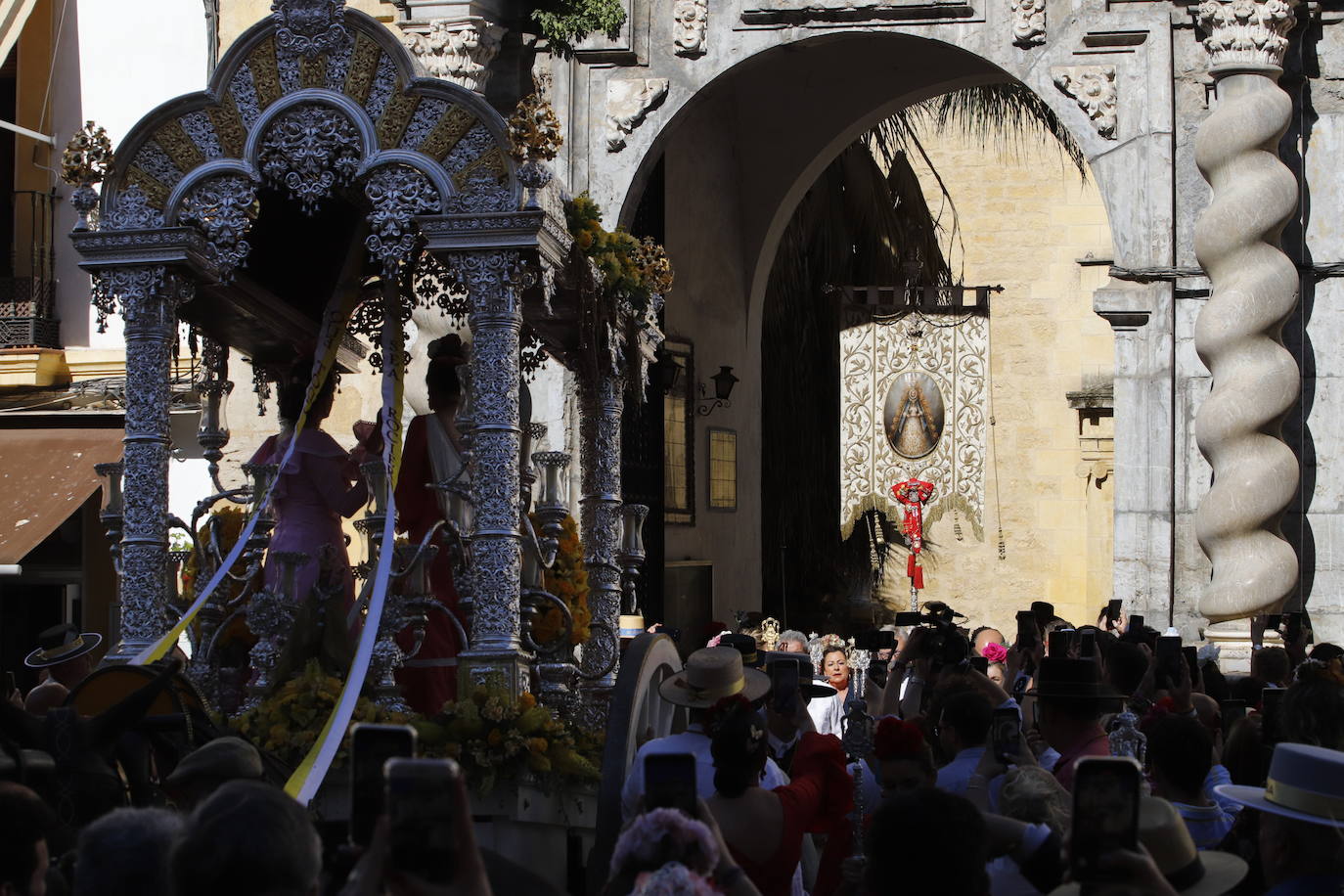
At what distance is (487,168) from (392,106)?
50 cm

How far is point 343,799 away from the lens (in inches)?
275

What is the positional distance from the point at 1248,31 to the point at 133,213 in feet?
25.0

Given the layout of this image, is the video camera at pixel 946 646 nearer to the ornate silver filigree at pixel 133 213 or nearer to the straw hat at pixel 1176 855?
the straw hat at pixel 1176 855

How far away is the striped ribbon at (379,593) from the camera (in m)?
6.63

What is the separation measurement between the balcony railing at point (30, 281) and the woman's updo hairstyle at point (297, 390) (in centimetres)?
652

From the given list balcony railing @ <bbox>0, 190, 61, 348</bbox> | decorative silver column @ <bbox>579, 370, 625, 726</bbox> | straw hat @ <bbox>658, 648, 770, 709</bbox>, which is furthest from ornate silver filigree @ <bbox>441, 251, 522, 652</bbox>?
balcony railing @ <bbox>0, 190, 61, 348</bbox>

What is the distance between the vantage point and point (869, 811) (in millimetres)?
5992

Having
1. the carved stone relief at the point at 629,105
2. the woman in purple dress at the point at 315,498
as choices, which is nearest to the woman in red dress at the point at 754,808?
the woman in purple dress at the point at 315,498

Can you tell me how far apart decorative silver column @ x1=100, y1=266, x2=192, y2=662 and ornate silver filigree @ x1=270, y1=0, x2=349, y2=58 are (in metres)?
1.14

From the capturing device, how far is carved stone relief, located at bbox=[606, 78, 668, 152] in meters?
13.4

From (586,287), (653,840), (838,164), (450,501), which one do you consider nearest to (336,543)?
(450,501)

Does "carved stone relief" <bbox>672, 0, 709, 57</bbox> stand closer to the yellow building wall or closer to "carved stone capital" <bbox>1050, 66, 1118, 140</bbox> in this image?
Result: "carved stone capital" <bbox>1050, 66, 1118, 140</bbox>

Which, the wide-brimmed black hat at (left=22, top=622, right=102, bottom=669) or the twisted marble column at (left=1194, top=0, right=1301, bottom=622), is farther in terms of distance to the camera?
the twisted marble column at (left=1194, top=0, right=1301, bottom=622)

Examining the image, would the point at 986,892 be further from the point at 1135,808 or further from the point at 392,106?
the point at 392,106
